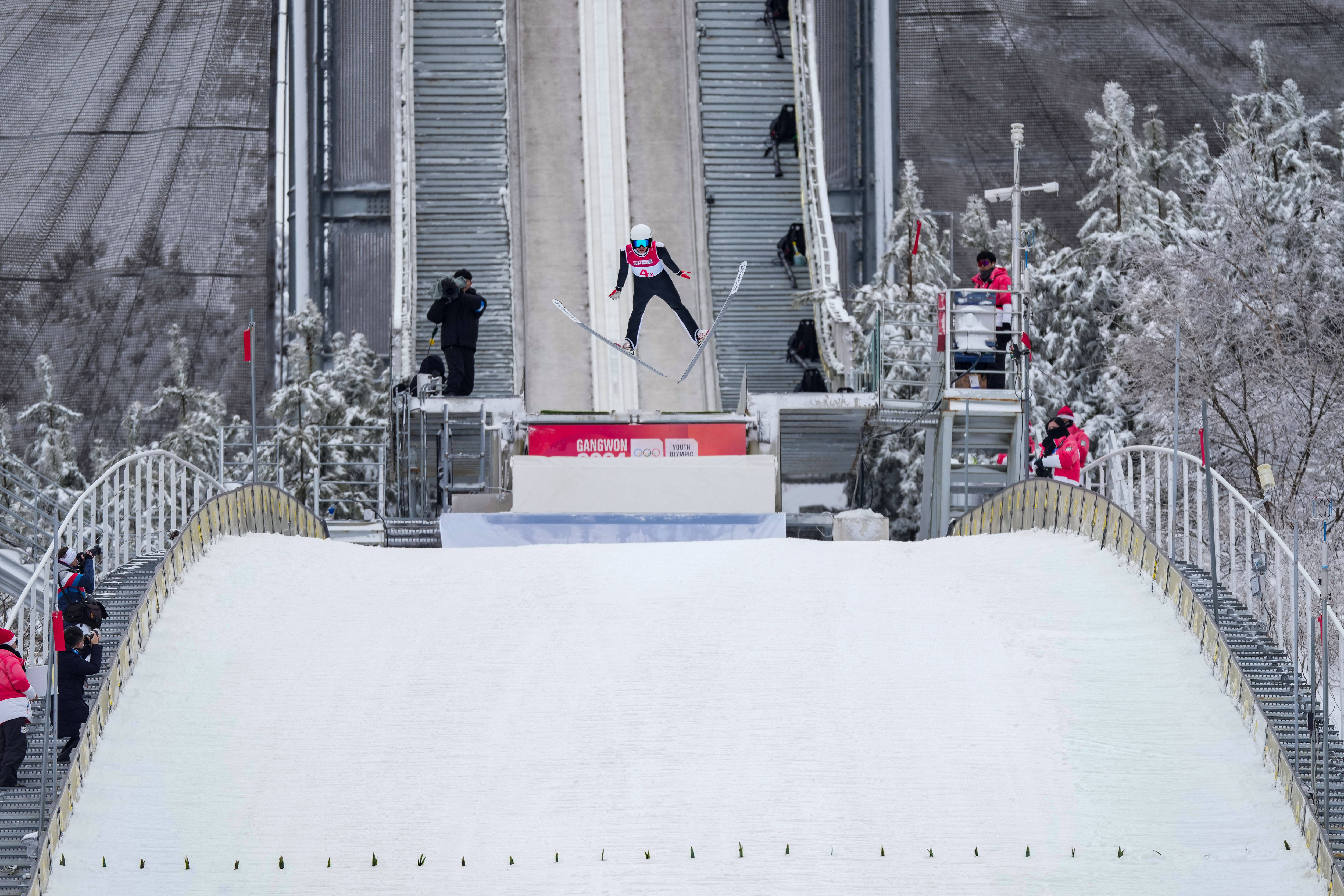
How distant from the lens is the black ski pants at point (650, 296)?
43.8ft

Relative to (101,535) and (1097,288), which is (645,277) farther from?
(1097,288)

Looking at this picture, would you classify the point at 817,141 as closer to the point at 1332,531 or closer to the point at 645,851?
the point at 1332,531

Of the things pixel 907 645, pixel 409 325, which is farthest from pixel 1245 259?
pixel 907 645

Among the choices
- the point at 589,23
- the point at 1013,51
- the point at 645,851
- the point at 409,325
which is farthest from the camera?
the point at 1013,51

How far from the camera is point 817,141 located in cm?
1917

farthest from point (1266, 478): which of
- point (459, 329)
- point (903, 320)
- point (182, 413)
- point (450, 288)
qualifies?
point (182, 413)

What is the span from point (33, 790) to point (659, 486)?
7.53 meters

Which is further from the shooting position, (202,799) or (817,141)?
(817,141)

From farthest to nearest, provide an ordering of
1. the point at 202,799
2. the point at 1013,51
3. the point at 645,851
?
the point at 1013,51, the point at 202,799, the point at 645,851

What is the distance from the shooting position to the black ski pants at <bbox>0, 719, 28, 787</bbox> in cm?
680

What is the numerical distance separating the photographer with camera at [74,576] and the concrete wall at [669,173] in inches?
349

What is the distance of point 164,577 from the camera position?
8.51 meters

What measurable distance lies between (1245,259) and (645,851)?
51.0 feet

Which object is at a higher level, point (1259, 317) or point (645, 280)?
point (645, 280)
